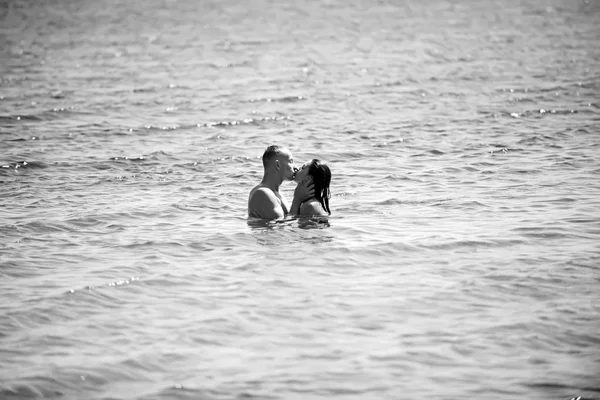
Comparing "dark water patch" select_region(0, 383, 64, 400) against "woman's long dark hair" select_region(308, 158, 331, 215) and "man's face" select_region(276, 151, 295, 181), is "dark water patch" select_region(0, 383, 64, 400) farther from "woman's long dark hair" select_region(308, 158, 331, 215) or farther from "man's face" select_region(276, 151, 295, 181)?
"man's face" select_region(276, 151, 295, 181)

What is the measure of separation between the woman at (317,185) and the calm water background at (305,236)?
24cm

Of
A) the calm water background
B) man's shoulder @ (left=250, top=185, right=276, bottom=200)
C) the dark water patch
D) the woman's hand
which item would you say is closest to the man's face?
the woman's hand

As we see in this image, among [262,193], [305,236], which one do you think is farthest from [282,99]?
[305,236]

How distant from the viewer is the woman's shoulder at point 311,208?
37.0 ft

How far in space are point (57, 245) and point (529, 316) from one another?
19.6ft

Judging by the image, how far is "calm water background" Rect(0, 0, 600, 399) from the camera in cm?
692

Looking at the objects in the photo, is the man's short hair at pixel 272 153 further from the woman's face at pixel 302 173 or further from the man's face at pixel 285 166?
the woman's face at pixel 302 173

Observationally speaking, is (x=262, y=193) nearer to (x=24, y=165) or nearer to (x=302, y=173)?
(x=302, y=173)

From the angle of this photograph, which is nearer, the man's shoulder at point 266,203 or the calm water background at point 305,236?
the calm water background at point 305,236

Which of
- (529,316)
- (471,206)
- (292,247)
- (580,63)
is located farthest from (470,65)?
(529,316)

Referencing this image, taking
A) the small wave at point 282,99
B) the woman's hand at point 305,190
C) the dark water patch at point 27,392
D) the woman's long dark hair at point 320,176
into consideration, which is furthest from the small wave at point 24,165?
the dark water patch at point 27,392

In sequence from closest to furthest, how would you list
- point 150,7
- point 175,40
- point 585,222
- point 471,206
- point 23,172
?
1. point 585,222
2. point 471,206
3. point 23,172
4. point 175,40
5. point 150,7

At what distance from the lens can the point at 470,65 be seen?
28.1 meters

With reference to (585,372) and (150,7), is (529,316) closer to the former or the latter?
(585,372)
